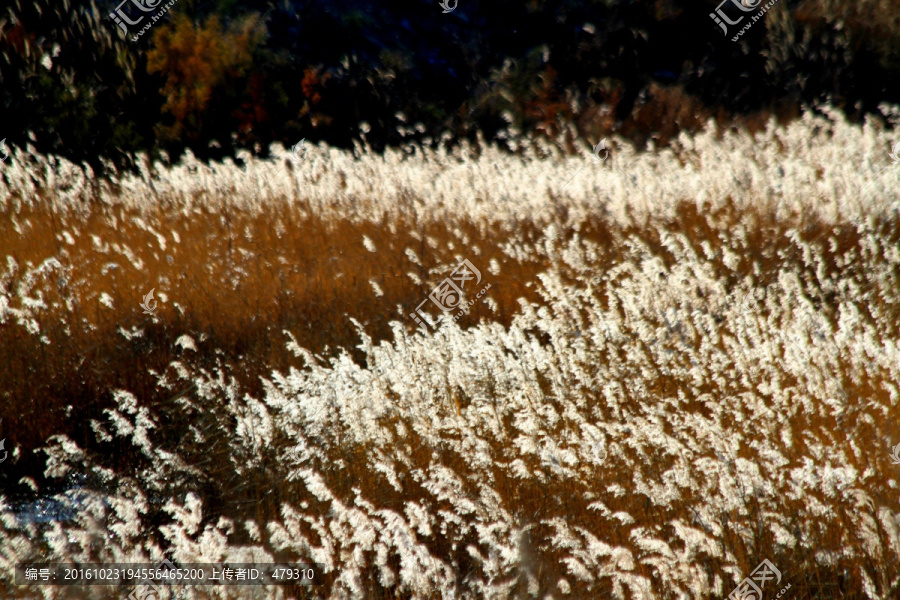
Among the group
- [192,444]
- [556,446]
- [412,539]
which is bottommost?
[412,539]

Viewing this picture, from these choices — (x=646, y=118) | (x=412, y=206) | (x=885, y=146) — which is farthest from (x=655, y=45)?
(x=412, y=206)

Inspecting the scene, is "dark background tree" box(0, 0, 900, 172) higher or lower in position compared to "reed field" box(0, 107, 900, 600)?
higher

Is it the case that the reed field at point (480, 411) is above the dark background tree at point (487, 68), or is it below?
below

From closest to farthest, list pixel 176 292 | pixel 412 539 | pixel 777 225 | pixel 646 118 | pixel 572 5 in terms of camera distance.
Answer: pixel 412 539, pixel 176 292, pixel 777 225, pixel 646 118, pixel 572 5

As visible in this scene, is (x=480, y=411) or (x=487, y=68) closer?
(x=480, y=411)

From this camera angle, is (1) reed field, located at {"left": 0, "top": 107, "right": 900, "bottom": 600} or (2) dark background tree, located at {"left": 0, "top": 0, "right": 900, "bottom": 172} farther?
(2) dark background tree, located at {"left": 0, "top": 0, "right": 900, "bottom": 172}

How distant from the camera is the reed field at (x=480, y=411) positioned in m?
1.53

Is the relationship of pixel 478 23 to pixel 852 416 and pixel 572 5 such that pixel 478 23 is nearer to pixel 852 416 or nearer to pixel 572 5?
pixel 572 5

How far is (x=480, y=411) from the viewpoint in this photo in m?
1.93

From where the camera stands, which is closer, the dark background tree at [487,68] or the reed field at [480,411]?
the reed field at [480,411]

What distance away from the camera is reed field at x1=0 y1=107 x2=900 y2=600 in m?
1.53

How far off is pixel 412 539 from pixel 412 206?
10.0 feet

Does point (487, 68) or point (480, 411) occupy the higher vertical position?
point (487, 68)

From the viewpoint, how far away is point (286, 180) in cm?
513
